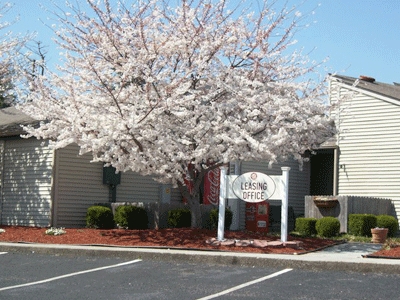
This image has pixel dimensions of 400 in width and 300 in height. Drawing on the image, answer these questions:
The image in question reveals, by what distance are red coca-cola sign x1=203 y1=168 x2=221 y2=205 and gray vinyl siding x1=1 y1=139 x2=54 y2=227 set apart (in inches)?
219

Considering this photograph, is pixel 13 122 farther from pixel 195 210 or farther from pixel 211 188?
pixel 195 210

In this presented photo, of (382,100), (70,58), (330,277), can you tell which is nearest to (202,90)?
(70,58)

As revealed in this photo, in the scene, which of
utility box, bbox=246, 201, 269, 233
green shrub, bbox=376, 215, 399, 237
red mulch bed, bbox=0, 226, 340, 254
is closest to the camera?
red mulch bed, bbox=0, 226, 340, 254

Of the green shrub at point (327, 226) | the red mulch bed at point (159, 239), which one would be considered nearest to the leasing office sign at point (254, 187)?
the red mulch bed at point (159, 239)

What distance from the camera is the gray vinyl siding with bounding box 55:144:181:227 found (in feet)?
72.5

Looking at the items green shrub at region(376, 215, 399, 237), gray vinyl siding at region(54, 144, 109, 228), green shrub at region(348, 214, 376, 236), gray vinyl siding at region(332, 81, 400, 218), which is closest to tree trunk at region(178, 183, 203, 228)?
gray vinyl siding at region(54, 144, 109, 228)

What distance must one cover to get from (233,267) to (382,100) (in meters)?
11.8

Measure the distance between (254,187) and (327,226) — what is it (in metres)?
5.47

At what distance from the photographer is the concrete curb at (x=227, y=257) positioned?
1316 cm

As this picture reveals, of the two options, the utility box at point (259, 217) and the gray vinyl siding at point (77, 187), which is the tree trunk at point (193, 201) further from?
the utility box at point (259, 217)

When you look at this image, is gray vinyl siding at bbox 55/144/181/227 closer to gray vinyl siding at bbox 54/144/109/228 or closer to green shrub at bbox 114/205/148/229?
gray vinyl siding at bbox 54/144/109/228

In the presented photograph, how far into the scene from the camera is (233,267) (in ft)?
46.3

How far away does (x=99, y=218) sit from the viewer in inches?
846

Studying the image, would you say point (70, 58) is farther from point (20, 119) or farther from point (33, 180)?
point (20, 119)
